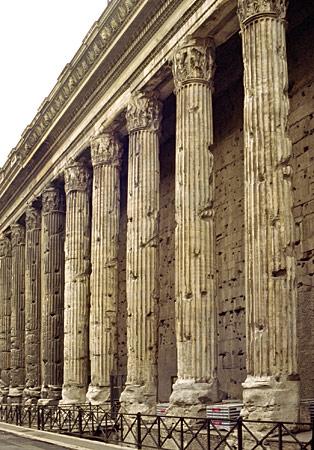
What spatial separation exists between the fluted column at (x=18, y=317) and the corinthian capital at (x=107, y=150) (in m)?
11.7

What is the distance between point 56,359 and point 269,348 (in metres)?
14.6

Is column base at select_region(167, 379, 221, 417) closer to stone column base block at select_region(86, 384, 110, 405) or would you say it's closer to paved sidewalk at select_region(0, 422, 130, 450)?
paved sidewalk at select_region(0, 422, 130, 450)

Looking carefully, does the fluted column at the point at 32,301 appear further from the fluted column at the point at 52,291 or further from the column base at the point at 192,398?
the column base at the point at 192,398

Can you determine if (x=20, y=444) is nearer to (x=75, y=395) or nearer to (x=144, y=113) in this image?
(x=75, y=395)

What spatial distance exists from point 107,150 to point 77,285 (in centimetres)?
444

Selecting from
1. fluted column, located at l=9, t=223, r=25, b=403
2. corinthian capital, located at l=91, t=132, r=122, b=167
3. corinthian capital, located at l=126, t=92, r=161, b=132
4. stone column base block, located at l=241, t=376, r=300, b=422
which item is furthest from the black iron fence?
fluted column, located at l=9, t=223, r=25, b=403

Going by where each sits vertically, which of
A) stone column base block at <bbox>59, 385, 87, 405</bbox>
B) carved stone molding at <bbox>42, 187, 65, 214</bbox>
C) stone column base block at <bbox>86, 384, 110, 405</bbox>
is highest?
carved stone molding at <bbox>42, 187, 65, 214</bbox>

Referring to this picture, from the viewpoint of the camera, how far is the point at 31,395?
28.0 m

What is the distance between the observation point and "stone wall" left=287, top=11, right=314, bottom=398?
1662cm

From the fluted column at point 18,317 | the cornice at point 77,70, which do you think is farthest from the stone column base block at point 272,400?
the fluted column at point 18,317

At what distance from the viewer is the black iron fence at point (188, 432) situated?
1147 centimetres

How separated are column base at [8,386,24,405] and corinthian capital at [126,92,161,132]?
15383mm

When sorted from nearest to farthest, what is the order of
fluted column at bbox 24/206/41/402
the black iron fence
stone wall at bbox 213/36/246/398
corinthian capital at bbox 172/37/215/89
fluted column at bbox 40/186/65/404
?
the black iron fence → corinthian capital at bbox 172/37/215/89 → stone wall at bbox 213/36/246/398 → fluted column at bbox 40/186/65/404 → fluted column at bbox 24/206/41/402

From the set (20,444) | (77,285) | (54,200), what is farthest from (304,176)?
(54,200)
